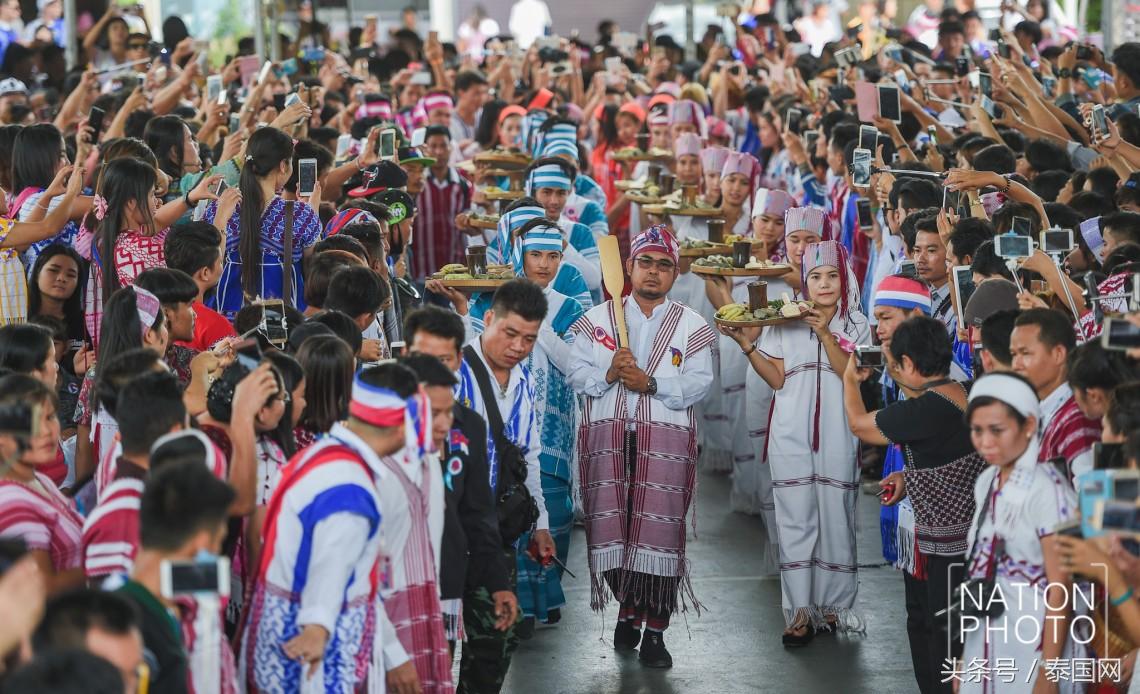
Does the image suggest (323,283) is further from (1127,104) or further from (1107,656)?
(1127,104)

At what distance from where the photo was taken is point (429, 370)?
4254 mm

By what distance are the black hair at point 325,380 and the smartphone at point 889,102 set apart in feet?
16.2

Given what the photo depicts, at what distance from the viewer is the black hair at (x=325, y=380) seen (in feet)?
14.6

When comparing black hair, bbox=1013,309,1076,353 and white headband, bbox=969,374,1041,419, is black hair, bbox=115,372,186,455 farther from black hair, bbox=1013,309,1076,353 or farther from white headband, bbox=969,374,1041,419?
black hair, bbox=1013,309,1076,353

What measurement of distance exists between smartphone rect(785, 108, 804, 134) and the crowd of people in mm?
22

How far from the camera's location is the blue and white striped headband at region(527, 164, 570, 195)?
870cm

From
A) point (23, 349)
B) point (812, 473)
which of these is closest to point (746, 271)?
point (812, 473)

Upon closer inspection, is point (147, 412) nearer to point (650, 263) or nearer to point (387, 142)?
point (650, 263)

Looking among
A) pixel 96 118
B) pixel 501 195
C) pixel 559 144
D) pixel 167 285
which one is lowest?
pixel 167 285

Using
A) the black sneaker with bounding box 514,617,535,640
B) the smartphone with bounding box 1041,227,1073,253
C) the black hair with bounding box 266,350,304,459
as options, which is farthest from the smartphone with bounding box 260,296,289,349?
the smartphone with bounding box 1041,227,1073,253

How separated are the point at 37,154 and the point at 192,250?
1.59 m

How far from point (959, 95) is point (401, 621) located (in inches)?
338

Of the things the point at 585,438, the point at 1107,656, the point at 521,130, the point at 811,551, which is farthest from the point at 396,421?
the point at 521,130

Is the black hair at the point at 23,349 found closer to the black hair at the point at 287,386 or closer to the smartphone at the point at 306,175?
the black hair at the point at 287,386
